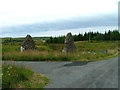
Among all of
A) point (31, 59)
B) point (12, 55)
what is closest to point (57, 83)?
point (31, 59)

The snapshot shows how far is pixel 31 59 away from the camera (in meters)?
17.6

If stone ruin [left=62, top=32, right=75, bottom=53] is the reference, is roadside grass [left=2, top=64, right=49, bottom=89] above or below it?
below

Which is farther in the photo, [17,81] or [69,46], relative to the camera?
[69,46]

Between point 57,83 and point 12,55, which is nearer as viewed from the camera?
point 57,83

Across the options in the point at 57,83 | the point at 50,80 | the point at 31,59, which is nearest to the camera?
the point at 57,83

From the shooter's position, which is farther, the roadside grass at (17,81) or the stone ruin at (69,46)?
the stone ruin at (69,46)

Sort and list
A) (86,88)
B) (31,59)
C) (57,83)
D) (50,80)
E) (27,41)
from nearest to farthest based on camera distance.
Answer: (86,88) → (57,83) → (50,80) → (31,59) → (27,41)

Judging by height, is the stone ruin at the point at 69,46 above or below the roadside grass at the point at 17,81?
above

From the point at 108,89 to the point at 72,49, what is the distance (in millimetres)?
17417

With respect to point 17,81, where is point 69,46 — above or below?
above

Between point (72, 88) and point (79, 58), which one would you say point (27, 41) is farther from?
point (72, 88)

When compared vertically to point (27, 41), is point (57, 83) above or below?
below

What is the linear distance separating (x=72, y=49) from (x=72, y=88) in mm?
17518

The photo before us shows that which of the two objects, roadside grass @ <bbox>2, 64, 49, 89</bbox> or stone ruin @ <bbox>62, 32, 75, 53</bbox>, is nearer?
roadside grass @ <bbox>2, 64, 49, 89</bbox>
